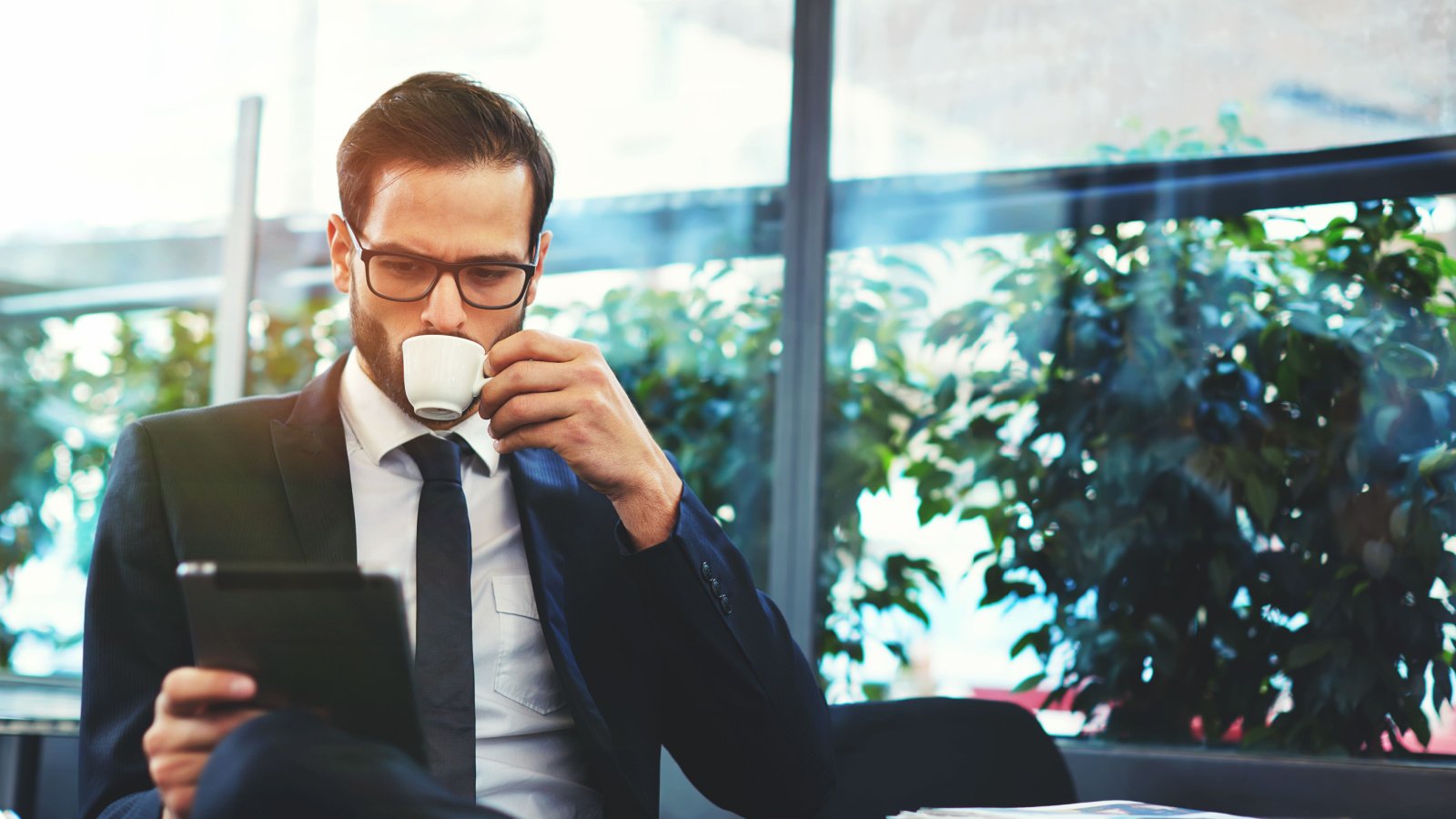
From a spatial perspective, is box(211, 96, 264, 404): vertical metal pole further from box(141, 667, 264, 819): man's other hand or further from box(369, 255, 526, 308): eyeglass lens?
box(141, 667, 264, 819): man's other hand

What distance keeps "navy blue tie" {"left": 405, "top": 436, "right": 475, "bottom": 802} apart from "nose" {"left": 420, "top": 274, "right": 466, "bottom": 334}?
149 mm

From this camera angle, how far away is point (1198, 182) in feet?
7.38

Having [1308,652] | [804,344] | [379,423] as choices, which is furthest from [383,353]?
[1308,652]

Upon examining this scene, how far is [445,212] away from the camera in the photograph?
55.7 inches

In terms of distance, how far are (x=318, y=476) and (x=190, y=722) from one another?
0.55 metres

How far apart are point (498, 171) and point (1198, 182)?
1.36m

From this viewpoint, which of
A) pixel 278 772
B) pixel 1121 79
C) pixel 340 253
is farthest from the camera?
pixel 1121 79

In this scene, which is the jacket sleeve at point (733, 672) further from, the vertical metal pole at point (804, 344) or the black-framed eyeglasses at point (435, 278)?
the vertical metal pole at point (804, 344)

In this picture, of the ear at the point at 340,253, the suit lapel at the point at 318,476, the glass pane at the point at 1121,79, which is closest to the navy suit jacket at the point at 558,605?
the suit lapel at the point at 318,476

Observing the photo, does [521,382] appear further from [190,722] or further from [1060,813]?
[1060,813]

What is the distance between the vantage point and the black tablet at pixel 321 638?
81cm

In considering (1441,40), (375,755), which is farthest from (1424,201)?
(375,755)

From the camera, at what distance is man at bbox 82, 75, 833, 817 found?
127 cm

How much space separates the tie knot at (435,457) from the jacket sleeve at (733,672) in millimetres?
226
